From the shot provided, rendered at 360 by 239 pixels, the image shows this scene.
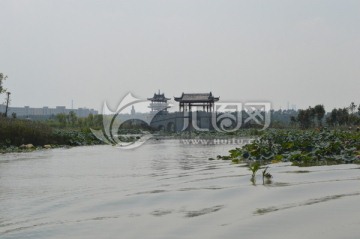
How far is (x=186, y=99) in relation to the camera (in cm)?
3797

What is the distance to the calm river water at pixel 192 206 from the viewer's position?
3.04 meters

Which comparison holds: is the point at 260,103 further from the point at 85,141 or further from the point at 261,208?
the point at 261,208

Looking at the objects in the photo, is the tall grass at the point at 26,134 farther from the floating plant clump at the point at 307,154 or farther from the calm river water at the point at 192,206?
the calm river water at the point at 192,206

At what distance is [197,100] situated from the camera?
3794cm

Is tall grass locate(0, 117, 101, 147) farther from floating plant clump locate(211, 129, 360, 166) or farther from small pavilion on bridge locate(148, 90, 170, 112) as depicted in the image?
small pavilion on bridge locate(148, 90, 170, 112)

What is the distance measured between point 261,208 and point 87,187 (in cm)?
286

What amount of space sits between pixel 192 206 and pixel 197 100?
3406 centimetres

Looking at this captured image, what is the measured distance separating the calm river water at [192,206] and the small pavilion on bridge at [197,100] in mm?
31321

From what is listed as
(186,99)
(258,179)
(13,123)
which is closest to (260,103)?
(186,99)

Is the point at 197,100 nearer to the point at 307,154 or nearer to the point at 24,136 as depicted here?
the point at 24,136

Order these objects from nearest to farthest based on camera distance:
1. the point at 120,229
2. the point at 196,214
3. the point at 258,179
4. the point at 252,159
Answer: the point at 120,229 → the point at 196,214 → the point at 258,179 → the point at 252,159

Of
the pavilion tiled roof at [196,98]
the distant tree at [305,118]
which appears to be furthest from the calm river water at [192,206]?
the distant tree at [305,118]

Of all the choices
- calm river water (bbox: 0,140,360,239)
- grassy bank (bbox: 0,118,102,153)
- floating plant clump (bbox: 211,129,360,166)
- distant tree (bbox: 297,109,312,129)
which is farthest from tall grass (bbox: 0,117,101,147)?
distant tree (bbox: 297,109,312,129)

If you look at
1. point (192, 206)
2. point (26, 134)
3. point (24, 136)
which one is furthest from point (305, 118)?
point (192, 206)
